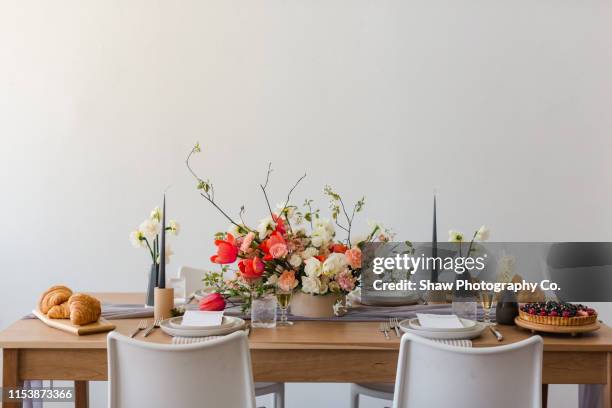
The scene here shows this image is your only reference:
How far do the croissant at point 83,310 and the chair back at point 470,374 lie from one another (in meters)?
0.92

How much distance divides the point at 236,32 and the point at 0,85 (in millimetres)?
1301

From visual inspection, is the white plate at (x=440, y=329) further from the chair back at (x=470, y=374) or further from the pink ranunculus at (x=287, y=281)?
the pink ranunculus at (x=287, y=281)

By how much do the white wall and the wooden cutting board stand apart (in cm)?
167

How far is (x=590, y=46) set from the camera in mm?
3850

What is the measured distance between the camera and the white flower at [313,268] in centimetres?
215

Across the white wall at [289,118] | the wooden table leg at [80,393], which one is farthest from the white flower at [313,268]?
the white wall at [289,118]

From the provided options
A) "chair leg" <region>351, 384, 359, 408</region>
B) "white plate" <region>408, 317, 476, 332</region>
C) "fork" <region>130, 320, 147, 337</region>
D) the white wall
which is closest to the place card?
"fork" <region>130, 320, 147, 337</region>

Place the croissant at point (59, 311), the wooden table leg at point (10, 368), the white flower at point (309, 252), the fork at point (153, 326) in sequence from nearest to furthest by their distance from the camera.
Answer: the wooden table leg at point (10, 368), the fork at point (153, 326), the croissant at point (59, 311), the white flower at point (309, 252)

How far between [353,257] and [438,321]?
0.33m

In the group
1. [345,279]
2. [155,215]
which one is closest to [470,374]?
[345,279]

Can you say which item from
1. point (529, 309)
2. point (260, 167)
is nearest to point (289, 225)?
point (529, 309)

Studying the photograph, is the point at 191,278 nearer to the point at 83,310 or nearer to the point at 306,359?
the point at 83,310

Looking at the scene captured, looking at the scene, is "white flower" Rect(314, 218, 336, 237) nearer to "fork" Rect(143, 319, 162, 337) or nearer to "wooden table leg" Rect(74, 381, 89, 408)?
"fork" Rect(143, 319, 162, 337)

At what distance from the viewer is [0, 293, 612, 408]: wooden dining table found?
186 centimetres
